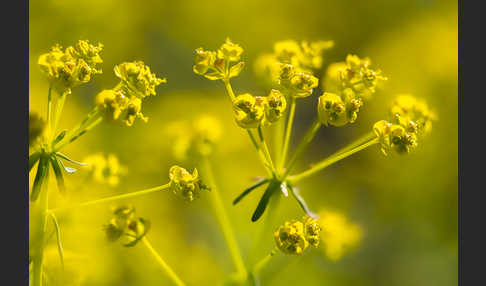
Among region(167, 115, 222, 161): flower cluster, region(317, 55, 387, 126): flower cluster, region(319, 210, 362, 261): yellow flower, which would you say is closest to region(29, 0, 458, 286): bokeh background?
region(319, 210, 362, 261): yellow flower

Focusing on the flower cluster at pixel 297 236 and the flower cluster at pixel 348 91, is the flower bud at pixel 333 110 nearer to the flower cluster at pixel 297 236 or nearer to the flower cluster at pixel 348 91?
the flower cluster at pixel 348 91

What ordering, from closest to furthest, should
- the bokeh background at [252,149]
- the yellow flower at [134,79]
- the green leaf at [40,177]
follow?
the green leaf at [40,177], the yellow flower at [134,79], the bokeh background at [252,149]

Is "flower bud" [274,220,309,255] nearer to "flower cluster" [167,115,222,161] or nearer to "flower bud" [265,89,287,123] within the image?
"flower bud" [265,89,287,123]

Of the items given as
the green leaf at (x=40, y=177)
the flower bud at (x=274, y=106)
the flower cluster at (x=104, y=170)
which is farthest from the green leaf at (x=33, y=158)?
the flower bud at (x=274, y=106)

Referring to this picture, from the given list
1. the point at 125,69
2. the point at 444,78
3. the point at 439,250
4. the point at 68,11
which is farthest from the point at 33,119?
the point at 444,78

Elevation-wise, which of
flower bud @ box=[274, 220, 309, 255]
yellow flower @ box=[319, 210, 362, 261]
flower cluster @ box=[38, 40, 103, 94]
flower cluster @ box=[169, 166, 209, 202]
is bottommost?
yellow flower @ box=[319, 210, 362, 261]

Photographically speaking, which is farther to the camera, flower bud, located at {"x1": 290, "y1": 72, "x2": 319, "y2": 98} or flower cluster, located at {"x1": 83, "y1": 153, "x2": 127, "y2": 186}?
flower cluster, located at {"x1": 83, "y1": 153, "x2": 127, "y2": 186}

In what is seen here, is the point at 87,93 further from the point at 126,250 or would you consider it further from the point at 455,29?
the point at 455,29
